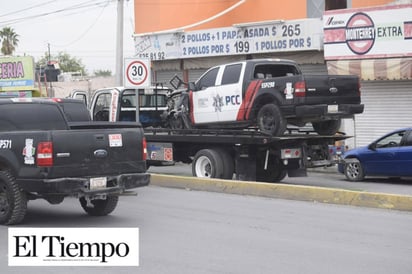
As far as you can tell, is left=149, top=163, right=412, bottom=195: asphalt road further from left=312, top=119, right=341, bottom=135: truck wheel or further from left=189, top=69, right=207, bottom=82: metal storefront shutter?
left=189, top=69, right=207, bottom=82: metal storefront shutter

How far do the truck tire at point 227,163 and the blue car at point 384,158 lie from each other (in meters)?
2.89

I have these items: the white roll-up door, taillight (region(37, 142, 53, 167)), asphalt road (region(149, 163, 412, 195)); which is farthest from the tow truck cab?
taillight (region(37, 142, 53, 167))

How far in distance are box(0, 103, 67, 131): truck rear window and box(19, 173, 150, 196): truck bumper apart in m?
1.18

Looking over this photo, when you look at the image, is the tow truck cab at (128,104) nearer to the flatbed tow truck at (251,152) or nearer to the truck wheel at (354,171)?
the flatbed tow truck at (251,152)

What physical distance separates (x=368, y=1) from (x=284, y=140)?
12386 millimetres

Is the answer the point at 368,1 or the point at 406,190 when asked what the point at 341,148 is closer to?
the point at 406,190

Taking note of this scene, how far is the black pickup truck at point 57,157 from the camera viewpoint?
925 centimetres

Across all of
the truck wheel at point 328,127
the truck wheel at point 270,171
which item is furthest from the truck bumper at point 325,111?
the truck wheel at point 270,171

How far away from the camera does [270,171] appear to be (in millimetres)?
15852

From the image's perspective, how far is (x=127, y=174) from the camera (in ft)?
33.2

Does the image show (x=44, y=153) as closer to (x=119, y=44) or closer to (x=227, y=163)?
(x=227, y=163)

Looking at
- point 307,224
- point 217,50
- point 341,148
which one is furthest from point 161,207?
point 217,50

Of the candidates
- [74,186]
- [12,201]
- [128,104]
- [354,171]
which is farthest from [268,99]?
[12,201]

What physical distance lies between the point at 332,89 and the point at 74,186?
23.2 feet
